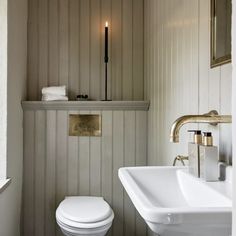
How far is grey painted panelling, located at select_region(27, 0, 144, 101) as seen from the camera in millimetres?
2525

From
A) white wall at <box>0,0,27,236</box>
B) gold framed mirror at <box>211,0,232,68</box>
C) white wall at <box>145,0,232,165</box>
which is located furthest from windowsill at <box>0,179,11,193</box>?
gold framed mirror at <box>211,0,232,68</box>

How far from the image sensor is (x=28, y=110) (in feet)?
7.88

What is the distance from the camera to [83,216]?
190 centimetres

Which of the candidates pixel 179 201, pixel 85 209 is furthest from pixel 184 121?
pixel 85 209

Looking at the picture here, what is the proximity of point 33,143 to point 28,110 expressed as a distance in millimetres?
265

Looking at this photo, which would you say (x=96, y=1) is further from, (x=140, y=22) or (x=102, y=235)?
(x=102, y=235)

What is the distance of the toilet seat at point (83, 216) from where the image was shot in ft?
6.09

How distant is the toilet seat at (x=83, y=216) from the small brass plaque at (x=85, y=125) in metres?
0.55

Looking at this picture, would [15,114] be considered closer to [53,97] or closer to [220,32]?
[53,97]

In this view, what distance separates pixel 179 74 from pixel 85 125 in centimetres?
104

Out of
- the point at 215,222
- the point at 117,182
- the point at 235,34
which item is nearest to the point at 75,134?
the point at 117,182

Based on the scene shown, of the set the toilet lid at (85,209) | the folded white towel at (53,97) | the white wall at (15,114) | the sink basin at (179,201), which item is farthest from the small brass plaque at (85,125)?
the sink basin at (179,201)

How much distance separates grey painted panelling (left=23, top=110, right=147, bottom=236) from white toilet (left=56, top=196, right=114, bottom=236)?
35 centimetres

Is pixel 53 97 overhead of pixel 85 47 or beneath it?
beneath
